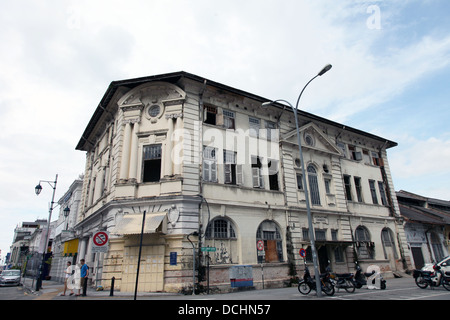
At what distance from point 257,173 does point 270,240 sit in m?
4.73

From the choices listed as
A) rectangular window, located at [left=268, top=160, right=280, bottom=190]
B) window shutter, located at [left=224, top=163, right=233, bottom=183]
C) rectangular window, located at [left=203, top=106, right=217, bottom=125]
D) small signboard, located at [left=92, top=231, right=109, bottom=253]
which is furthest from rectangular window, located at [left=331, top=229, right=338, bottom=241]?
small signboard, located at [left=92, top=231, right=109, bottom=253]

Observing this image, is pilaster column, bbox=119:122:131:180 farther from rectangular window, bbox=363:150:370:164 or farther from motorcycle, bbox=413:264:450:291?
rectangular window, bbox=363:150:370:164

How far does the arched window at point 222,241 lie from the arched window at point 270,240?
1.96 m

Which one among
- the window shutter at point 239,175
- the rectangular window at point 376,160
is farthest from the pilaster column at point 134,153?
the rectangular window at point 376,160

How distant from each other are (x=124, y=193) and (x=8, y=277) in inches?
871

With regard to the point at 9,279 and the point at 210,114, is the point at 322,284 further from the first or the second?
the point at 9,279

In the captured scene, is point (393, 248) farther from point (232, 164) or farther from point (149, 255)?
point (149, 255)

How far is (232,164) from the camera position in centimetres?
2072

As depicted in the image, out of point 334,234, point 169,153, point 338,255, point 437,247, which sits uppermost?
point 169,153

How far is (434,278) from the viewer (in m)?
15.0

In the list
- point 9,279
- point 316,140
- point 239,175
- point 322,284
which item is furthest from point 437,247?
point 9,279

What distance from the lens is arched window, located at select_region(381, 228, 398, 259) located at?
88.0 ft

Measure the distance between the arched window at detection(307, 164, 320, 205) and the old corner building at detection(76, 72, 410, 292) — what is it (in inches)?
3.4
